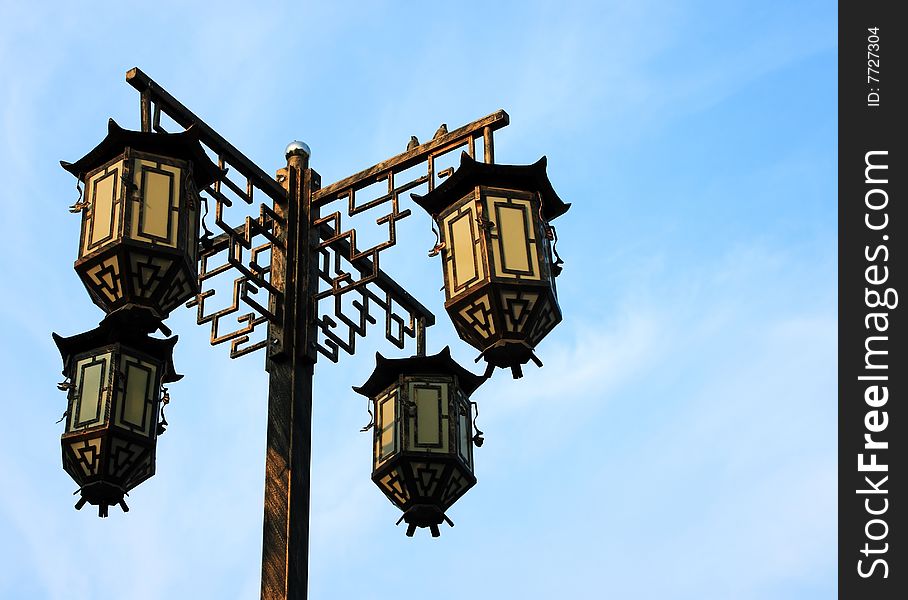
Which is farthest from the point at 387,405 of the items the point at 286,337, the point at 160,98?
the point at 160,98

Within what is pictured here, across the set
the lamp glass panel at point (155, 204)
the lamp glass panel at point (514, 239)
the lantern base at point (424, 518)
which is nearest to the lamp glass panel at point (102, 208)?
the lamp glass panel at point (155, 204)

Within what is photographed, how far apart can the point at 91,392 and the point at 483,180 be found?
110 inches

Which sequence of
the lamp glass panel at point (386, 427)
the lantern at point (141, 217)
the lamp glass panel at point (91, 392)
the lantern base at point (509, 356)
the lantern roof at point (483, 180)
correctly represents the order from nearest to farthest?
the lantern base at point (509, 356) → the lantern at point (141, 217) → the lantern roof at point (483, 180) → the lamp glass panel at point (91, 392) → the lamp glass panel at point (386, 427)

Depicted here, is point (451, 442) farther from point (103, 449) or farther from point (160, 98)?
point (160, 98)

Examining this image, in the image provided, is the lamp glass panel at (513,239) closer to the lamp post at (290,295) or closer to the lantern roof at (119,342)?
the lamp post at (290,295)

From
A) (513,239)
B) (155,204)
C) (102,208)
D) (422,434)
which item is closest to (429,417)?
(422,434)

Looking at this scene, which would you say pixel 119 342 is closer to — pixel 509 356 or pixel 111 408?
pixel 111 408

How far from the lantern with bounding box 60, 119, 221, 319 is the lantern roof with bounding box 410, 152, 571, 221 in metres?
1.31

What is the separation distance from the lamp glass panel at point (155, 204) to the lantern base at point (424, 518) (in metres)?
2.30

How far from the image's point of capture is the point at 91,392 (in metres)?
8.52

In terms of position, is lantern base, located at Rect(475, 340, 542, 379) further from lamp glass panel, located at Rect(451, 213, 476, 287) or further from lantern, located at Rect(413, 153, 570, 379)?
lamp glass panel, located at Rect(451, 213, 476, 287)

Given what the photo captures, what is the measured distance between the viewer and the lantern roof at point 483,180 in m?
7.67
